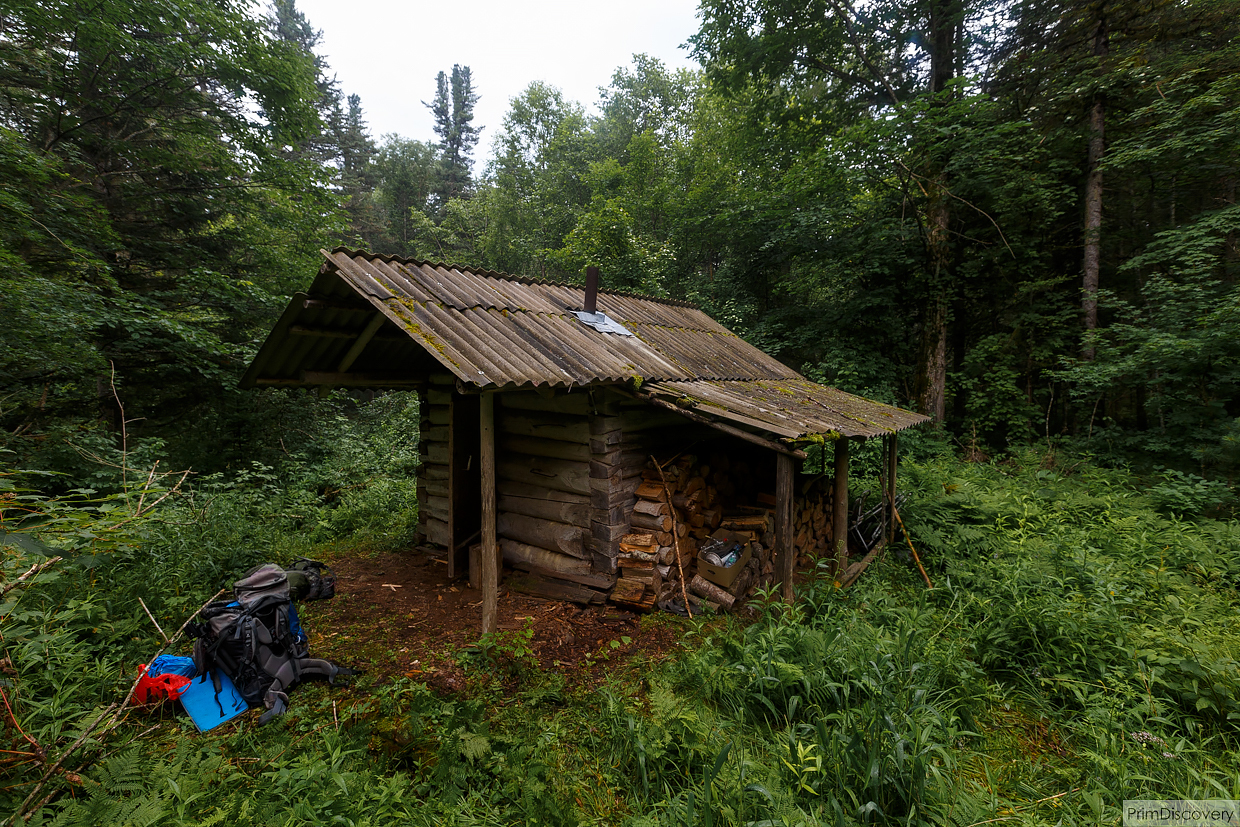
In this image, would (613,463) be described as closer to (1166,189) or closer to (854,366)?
(854,366)

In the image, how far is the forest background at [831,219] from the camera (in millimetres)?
7844

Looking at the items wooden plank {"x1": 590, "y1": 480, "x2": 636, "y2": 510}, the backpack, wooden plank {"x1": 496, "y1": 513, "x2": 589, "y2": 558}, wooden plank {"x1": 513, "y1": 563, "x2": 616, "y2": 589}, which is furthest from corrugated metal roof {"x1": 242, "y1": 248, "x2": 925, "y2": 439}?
the backpack

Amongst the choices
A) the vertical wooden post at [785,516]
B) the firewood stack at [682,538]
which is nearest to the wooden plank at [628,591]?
the firewood stack at [682,538]

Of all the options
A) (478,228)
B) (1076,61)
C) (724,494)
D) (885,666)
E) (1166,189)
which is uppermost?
(478,228)

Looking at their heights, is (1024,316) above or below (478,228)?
below

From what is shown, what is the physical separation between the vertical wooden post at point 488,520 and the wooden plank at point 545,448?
1.27 metres

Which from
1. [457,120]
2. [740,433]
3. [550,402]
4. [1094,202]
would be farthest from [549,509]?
[457,120]

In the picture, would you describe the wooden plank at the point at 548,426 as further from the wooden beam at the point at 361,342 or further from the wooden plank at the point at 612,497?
the wooden beam at the point at 361,342

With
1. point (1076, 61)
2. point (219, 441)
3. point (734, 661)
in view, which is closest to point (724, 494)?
point (734, 661)

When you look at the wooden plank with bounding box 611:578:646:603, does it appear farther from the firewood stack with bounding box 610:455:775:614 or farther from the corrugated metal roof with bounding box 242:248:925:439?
the corrugated metal roof with bounding box 242:248:925:439

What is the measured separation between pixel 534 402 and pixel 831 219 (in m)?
11.0

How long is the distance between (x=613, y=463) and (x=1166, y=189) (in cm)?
1400

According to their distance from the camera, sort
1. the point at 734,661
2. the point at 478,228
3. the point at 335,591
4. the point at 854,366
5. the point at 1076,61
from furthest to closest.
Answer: the point at 478,228
the point at 854,366
the point at 1076,61
the point at 335,591
the point at 734,661

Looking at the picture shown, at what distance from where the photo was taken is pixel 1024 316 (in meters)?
10.9
